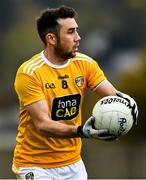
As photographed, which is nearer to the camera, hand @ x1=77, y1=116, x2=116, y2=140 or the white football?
hand @ x1=77, y1=116, x2=116, y2=140

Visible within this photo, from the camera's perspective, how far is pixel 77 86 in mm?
9469

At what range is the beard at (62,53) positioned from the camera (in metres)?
9.38

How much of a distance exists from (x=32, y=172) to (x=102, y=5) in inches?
1854

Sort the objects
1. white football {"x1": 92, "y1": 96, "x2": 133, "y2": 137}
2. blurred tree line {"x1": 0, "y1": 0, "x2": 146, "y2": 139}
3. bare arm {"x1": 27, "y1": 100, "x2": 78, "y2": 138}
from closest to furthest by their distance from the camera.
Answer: white football {"x1": 92, "y1": 96, "x2": 133, "y2": 137}
bare arm {"x1": 27, "y1": 100, "x2": 78, "y2": 138}
blurred tree line {"x1": 0, "y1": 0, "x2": 146, "y2": 139}

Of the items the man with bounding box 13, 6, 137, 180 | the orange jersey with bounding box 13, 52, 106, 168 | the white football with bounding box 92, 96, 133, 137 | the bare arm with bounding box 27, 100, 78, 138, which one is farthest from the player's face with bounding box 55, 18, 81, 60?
the white football with bounding box 92, 96, 133, 137

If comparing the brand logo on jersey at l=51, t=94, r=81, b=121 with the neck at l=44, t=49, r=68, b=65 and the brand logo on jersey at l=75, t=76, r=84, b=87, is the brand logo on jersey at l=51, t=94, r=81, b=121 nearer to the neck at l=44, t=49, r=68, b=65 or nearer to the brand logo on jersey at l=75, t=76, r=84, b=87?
the brand logo on jersey at l=75, t=76, r=84, b=87

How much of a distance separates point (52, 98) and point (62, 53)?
1.71ft

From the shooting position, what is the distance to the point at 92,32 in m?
55.3

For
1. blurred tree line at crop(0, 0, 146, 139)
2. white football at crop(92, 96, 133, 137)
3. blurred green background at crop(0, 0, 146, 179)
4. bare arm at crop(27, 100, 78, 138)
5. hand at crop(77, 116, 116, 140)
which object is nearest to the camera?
hand at crop(77, 116, 116, 140)

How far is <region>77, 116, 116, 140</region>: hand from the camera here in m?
8.47

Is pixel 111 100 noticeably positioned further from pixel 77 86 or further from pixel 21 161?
pixel 21 161

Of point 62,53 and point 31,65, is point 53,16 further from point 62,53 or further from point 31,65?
point 31,65

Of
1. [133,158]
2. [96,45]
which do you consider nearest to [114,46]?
[96,45]

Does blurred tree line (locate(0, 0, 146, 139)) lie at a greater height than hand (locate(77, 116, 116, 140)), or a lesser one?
lesser
